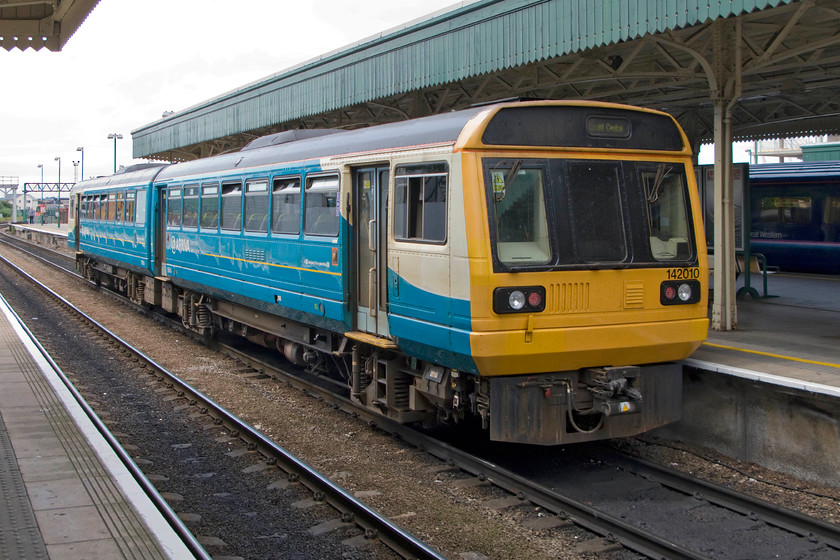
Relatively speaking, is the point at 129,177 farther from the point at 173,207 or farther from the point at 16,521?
the point at 16,521

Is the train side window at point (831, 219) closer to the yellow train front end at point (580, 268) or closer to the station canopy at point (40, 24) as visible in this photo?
the yellow train front end at point (580, 268)

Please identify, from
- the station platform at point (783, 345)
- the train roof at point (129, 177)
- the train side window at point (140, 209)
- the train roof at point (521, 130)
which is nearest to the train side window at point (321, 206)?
the train roof at point (521, 130)

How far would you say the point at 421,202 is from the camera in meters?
6.89

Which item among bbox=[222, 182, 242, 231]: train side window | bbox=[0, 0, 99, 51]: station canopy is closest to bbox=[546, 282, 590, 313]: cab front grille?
bbox=[222, 182, 242, 231]: train side window

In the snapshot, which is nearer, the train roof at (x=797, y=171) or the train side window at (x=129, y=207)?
the train side window at (x=129, y=207)

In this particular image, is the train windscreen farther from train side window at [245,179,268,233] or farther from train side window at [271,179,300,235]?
train side window at [245,179,268,233]

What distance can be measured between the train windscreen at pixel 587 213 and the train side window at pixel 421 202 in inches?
19.4

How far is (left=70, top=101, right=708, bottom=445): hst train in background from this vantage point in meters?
6.27

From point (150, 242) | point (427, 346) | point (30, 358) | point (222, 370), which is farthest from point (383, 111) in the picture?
point (427, 346)

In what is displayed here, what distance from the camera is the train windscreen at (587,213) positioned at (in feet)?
20.8

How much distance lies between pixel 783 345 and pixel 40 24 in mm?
9291

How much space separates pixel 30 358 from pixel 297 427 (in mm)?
5207

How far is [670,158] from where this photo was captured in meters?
7.05

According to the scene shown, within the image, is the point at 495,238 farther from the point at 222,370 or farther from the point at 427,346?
the point at 222,370
